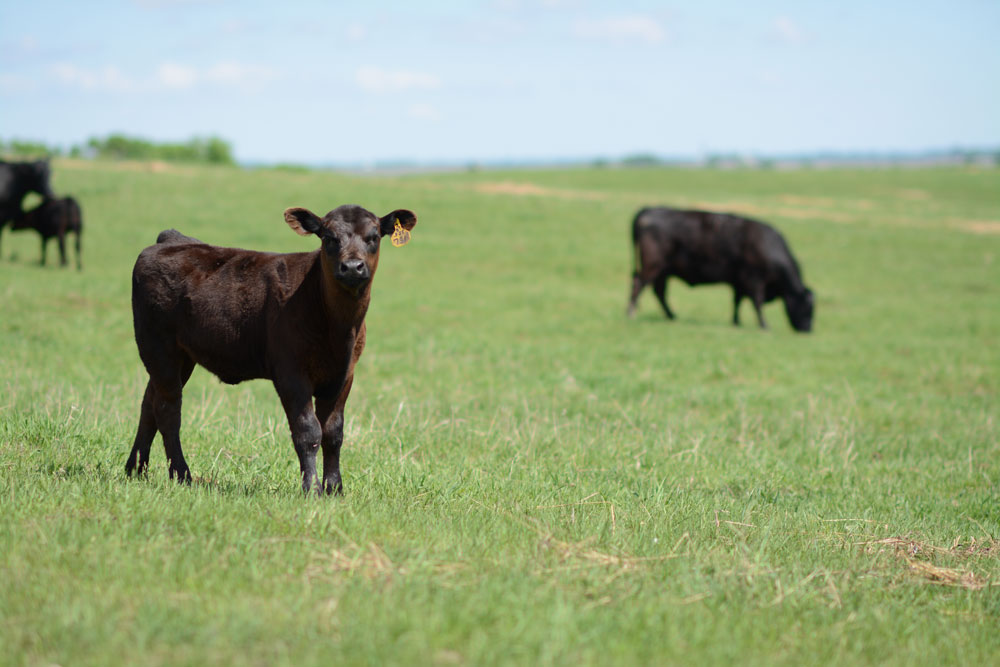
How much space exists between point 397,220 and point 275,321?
103cm

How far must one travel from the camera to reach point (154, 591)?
3.89 m

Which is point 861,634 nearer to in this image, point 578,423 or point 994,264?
point 578,423

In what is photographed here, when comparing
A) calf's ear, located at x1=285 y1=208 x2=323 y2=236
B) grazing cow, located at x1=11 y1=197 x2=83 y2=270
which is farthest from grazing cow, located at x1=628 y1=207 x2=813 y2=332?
calf's ear, located at x1=285 y1=208 x2=323 y2=236

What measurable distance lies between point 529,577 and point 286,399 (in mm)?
2118

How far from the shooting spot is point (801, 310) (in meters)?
22.1

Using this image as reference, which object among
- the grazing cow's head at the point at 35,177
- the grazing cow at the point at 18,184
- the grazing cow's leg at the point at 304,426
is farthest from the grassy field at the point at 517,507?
the grazing cow's head at the point at 35,177

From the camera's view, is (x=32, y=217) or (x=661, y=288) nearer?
(x=32, y=217)

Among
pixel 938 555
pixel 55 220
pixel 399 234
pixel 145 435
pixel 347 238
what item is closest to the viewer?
pixel 347 238

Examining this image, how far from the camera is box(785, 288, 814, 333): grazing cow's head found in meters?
22.1

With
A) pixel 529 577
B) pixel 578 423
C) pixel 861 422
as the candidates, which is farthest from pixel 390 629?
pixel 861 422

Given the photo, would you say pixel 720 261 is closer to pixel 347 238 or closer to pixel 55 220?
pixel 55 220

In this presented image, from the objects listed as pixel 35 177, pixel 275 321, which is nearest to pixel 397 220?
pixel 275 321

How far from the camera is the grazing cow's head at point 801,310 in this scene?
22078 millimetres

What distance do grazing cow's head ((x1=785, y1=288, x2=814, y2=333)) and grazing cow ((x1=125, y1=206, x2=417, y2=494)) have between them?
57.8 feet
